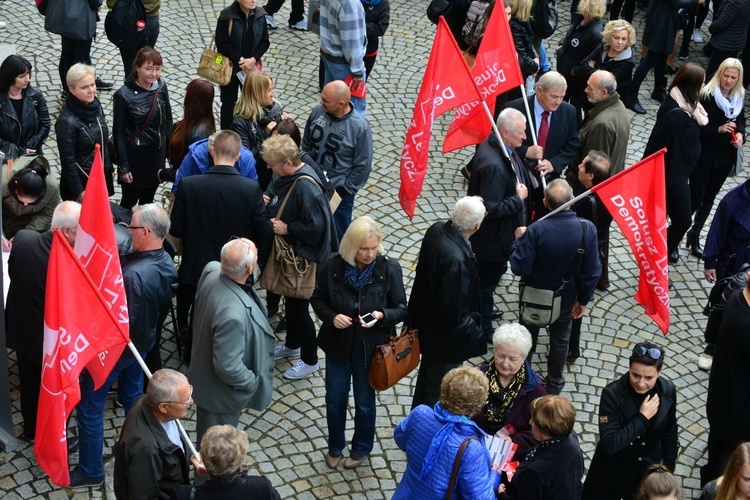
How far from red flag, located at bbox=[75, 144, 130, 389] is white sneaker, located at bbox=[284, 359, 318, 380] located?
1987 mm

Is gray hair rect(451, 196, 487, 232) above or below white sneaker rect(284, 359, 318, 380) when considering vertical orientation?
above

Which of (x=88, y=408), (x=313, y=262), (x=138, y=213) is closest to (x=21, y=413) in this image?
(x=88, y=408)

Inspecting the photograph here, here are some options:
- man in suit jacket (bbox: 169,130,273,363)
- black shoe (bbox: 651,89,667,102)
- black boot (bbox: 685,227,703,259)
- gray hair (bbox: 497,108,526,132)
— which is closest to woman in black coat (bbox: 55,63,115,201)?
man in suit jacket (bbox: 169,130,273,363)

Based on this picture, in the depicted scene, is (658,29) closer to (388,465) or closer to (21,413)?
(388,465)

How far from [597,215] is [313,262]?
95.7 inches

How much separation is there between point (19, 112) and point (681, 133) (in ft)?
19.0

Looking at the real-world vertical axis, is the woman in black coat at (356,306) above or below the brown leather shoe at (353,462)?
above

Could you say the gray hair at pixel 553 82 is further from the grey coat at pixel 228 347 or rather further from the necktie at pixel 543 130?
the grey coat at pixel 228 347

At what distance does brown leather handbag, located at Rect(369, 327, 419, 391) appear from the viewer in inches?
269

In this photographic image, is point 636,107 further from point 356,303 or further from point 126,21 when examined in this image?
point 356,303

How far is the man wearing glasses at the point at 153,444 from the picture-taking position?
5.58 m

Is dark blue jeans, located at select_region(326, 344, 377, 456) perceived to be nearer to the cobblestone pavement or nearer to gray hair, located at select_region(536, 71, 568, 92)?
the cobblestone pavement

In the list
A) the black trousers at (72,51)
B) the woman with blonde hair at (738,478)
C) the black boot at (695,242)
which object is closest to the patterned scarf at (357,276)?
the woman with blonde hair at (738,478)

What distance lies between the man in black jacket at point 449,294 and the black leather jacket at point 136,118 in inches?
120
